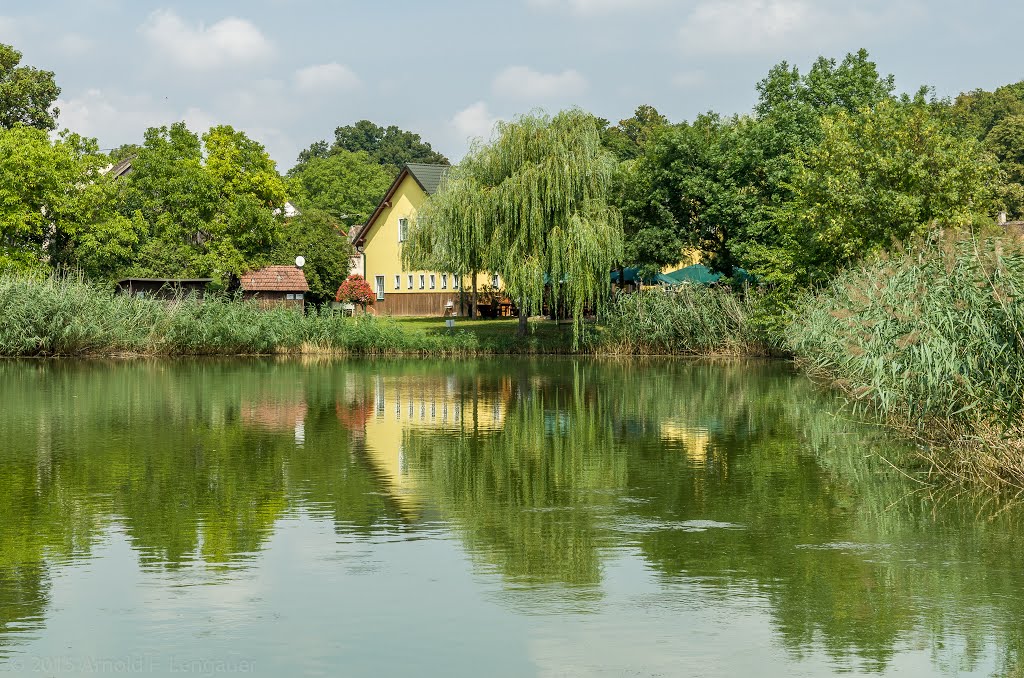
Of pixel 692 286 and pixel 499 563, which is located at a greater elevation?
pixel 692 286

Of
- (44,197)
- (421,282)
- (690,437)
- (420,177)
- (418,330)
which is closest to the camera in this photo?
(690,437)

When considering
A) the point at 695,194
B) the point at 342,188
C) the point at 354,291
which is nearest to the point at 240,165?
the point at 354,291

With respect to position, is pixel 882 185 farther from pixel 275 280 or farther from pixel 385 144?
pixel 385 144

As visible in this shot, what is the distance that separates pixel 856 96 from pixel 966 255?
37747 mm

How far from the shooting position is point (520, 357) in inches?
2105

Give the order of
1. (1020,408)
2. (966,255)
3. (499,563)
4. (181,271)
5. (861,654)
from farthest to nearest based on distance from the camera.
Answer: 1. (181,271)
2. (966,255)
3. (1020,408)
4. (499,563)
5. (861,654)

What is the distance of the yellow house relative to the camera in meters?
78.3

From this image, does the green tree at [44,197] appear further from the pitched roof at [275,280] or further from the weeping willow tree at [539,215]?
the weeping willow tree at [539,215]

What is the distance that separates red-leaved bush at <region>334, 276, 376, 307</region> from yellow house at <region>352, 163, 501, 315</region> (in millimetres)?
2277

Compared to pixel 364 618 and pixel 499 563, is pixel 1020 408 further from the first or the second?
pixel 364 618

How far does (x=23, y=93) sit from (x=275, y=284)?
19.6m

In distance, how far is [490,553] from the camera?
1297cm

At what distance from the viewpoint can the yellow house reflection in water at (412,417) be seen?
58.0 ft

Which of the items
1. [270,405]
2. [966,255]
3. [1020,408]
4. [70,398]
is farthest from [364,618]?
[70,398]
